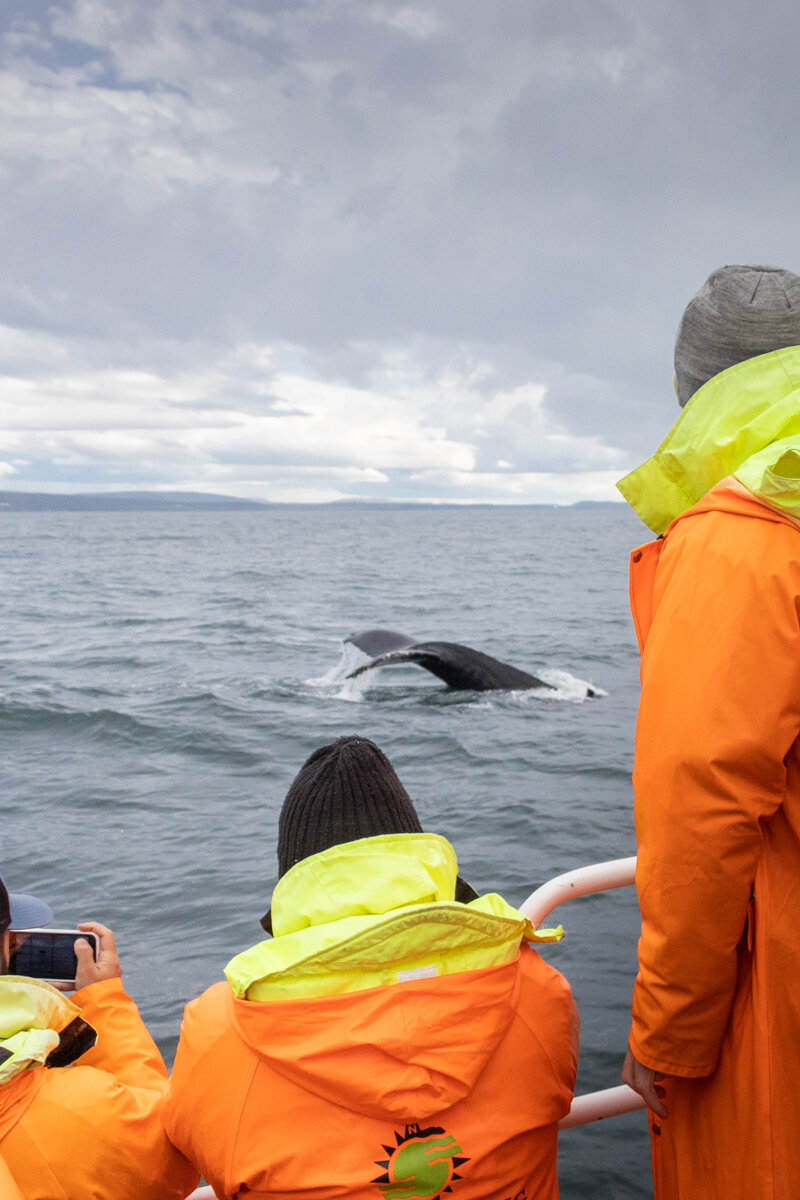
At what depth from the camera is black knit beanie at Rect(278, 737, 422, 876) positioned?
219 cm

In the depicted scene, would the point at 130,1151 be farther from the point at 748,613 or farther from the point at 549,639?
the point at 549,639

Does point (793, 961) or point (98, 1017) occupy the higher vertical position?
point (793, 961)

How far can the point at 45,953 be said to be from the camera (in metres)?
2.46

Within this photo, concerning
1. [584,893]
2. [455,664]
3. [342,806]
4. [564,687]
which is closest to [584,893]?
[584,893]

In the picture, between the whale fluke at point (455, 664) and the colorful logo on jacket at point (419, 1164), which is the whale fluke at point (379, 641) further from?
the colorful logo on jacket at point (419, 1164)

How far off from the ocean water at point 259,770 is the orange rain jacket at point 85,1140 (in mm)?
2522

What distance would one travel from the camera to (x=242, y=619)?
26375 mm

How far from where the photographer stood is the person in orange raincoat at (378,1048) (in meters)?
1.77

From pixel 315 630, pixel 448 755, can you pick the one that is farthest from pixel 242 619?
pixel 448 755

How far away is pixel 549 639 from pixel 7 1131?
2100 centimetres

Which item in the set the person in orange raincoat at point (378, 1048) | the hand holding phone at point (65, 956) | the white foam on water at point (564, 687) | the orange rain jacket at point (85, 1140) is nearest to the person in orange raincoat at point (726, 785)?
the person in orange raincoat at point (378, 1048)

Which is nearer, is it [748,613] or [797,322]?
[748,613]

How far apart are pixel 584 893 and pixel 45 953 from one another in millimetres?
1281

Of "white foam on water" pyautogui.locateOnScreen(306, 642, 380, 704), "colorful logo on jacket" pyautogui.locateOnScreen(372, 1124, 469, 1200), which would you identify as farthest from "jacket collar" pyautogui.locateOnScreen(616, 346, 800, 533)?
"white foam on water" pyautogui.locateOnScreen(306, 642, 380, 704)
